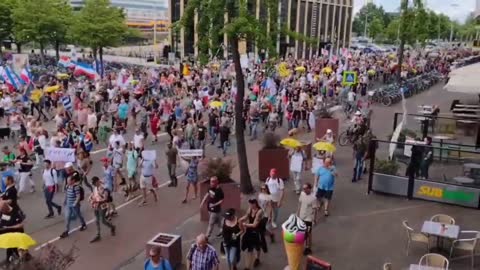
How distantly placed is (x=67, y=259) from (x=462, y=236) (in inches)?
328

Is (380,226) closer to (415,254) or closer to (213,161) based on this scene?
(415,254)

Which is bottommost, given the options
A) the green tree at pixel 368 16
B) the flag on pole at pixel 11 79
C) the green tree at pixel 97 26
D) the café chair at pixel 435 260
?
the café chair at pixel 435 260

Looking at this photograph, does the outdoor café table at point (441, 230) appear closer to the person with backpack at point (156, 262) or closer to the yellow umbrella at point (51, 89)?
the person with backpack at point (156, 262)

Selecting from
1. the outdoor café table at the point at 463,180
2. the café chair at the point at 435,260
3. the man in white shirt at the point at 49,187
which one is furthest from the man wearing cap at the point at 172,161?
the café chair at the point at 435,260

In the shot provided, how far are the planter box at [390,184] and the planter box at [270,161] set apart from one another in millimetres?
2758

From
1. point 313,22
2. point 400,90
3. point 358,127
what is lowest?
point 358,127

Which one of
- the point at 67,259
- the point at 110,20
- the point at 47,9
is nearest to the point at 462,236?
the point at 67,259

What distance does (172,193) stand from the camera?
1466cm

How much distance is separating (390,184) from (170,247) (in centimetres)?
711

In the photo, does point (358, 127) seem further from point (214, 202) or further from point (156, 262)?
point (156, 262)

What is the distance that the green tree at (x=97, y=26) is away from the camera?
4091 cm

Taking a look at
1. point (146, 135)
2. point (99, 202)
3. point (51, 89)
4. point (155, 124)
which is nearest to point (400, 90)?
point (146, 135)

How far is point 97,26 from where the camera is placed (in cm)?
4059

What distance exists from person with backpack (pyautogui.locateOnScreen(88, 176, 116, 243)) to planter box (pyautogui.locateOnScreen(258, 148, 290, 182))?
17.8ft
